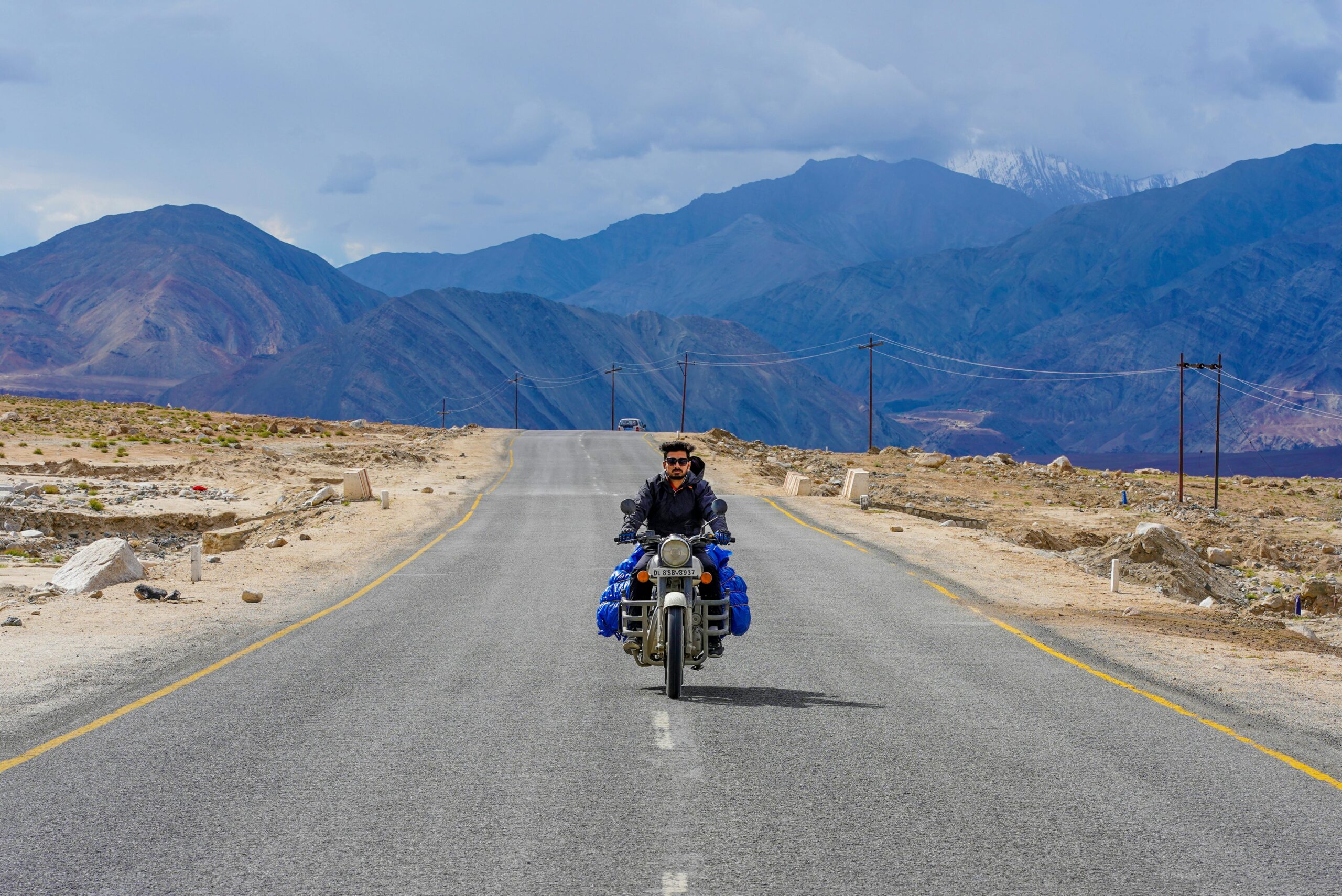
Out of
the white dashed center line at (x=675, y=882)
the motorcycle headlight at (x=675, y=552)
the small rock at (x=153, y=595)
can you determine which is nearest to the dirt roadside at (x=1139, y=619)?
the motorcycle headlight at (x=675, y=552)

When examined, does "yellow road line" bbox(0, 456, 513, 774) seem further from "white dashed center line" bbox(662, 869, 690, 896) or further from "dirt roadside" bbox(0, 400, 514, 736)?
"white dashed center line" bbox(662, 869, 690, 896)

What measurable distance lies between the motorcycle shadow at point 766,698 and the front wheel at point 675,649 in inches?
6.7

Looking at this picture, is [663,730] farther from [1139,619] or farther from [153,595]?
[153,595]

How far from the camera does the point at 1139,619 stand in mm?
16391

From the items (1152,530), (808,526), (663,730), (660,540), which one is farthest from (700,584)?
(808,526)

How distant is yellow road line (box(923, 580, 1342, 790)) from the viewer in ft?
25.6

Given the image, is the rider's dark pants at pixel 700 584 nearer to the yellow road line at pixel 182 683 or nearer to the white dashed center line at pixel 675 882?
the yellow road line at pixel 182 683

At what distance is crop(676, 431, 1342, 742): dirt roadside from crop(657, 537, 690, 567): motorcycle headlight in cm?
489

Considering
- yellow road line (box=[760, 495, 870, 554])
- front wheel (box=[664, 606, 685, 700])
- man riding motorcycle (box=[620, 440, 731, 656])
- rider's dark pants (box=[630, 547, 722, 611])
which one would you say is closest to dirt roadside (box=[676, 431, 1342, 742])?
yellow road line (box=[760, 495, 870, 554])

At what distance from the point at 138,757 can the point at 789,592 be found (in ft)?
36.3

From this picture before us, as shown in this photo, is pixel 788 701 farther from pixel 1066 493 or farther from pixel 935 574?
pixel 1066 493

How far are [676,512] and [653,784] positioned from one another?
11.0 ft

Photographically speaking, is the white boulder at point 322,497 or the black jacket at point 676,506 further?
the white boulder at point 322,497

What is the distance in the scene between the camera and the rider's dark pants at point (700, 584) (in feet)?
32.1
